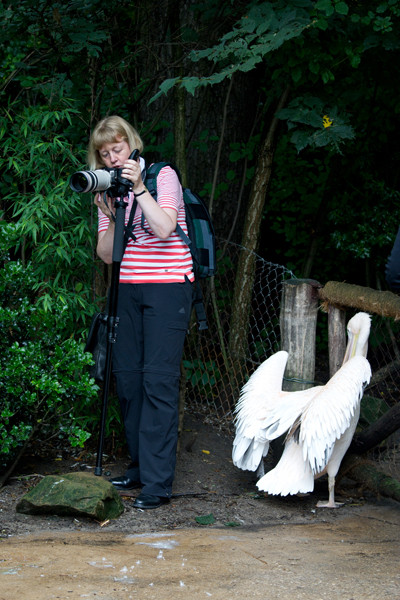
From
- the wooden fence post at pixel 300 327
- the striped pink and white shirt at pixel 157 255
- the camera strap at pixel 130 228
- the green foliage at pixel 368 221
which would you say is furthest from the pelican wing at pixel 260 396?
the green foliage at pixel 368 221

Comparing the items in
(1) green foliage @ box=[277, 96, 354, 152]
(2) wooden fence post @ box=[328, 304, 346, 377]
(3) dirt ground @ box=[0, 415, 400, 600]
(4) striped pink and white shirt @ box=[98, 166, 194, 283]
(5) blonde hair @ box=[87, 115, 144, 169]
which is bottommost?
(3) dirt ground @ box=[0, 415, 400, 600]

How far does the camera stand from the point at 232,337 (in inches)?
234

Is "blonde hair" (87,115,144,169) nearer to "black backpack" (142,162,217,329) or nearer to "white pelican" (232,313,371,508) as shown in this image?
"black backpack" (142,162,217,329)

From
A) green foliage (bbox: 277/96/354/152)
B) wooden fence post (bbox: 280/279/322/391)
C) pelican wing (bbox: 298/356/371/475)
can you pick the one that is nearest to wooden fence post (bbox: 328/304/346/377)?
wooden fence post (bbox: 280/279/322/391)

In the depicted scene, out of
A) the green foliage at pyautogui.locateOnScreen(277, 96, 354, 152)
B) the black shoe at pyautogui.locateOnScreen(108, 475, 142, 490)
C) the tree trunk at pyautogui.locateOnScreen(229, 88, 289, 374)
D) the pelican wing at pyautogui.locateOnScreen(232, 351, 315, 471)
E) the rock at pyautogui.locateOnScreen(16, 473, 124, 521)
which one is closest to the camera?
the rock at pyautogui.locateOnScreen(16, 473, 124, 521)

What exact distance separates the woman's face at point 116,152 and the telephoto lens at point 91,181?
18cm

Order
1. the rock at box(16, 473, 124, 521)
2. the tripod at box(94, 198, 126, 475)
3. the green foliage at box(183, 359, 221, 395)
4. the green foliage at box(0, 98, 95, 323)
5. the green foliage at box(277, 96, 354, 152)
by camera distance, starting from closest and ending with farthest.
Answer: the rock at box(16, 473, 124, 521), the tripod at box(94, 198, 126, 475), the green foliage at box(0, 98, 95, 323), the green foliage at box(277, 96, 354, 152), the green foliage at box(183, 359, 221, 395)

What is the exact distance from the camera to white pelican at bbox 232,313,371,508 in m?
3.79

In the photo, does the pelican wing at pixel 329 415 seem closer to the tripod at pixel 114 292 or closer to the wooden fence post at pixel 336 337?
the wooden fence post at pixel 336 337

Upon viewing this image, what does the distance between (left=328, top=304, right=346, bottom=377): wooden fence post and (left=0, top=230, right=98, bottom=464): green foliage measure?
1372 millimetres

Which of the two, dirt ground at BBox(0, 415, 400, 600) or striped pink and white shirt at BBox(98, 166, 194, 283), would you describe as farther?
striped pink and white shirt at BBox(98, 166, 194, 283)

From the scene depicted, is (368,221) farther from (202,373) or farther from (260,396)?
(260,396)

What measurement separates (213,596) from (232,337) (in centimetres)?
334

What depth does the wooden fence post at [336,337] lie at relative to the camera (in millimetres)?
4340
